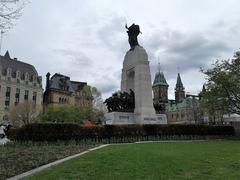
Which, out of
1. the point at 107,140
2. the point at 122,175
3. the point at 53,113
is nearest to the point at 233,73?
the point at 107,140

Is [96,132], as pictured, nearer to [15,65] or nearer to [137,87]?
[137,87]

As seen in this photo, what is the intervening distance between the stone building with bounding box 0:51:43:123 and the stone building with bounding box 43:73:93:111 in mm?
3917

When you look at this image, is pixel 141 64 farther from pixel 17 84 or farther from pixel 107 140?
pixel 17 84

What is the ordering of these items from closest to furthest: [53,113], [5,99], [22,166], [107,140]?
[22,166] < [107,140] < [53,113] < [5,99]

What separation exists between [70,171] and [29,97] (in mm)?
80733

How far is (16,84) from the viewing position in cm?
8212

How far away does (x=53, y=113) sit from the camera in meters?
53.1

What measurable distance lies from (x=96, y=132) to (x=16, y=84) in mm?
66110

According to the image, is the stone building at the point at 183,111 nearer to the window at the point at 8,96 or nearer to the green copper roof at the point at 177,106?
the green copper roof at the point at 177,106

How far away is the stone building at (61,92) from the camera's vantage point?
8169 centimetres

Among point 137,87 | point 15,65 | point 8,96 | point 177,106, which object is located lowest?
point 137,87

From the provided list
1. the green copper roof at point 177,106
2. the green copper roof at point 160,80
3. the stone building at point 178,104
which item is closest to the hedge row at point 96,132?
the stone building at point 178,104

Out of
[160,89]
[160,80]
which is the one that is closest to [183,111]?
[160,89]

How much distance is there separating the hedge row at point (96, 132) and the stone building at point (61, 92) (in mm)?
52865
